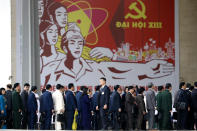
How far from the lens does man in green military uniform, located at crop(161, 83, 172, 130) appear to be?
20578 millimetres

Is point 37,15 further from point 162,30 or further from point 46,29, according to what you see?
point 162,30

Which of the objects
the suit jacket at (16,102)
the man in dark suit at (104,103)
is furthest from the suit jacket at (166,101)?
the suit jacket at (16,102)

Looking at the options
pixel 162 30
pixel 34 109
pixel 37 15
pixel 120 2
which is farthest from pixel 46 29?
pixel 34 109

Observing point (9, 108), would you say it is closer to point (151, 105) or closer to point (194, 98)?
point (151, 105)

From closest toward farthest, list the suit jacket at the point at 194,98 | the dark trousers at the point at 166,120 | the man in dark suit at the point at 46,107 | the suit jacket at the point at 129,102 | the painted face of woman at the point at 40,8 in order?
the suit jacket at the point at 194,98 < the suit jacket at the point at 129,102 < the man in dark suit at the point at 46,107 < the dark trousers at the point at 166,120 < the painted face of woman at the point at 40,8

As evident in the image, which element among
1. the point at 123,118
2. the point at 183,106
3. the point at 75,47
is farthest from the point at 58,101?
the point at 75,47

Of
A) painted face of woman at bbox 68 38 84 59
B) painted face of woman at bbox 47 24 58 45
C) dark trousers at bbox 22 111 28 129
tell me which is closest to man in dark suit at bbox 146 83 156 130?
dark trousers at bbox 22 111 28 129

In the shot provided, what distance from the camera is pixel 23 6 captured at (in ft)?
92.5

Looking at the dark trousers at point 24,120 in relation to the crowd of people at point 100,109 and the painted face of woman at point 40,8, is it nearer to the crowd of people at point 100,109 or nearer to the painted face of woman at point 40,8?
the crowd of people at point 100,109

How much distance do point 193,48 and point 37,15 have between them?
7933 mm

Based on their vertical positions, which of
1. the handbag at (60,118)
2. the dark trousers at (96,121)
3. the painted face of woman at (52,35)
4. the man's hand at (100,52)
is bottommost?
the dark trousers at (96,121)

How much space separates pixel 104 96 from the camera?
64.6ft

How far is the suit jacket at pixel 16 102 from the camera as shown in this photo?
804 inches

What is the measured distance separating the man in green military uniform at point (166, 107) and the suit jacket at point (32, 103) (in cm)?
466
